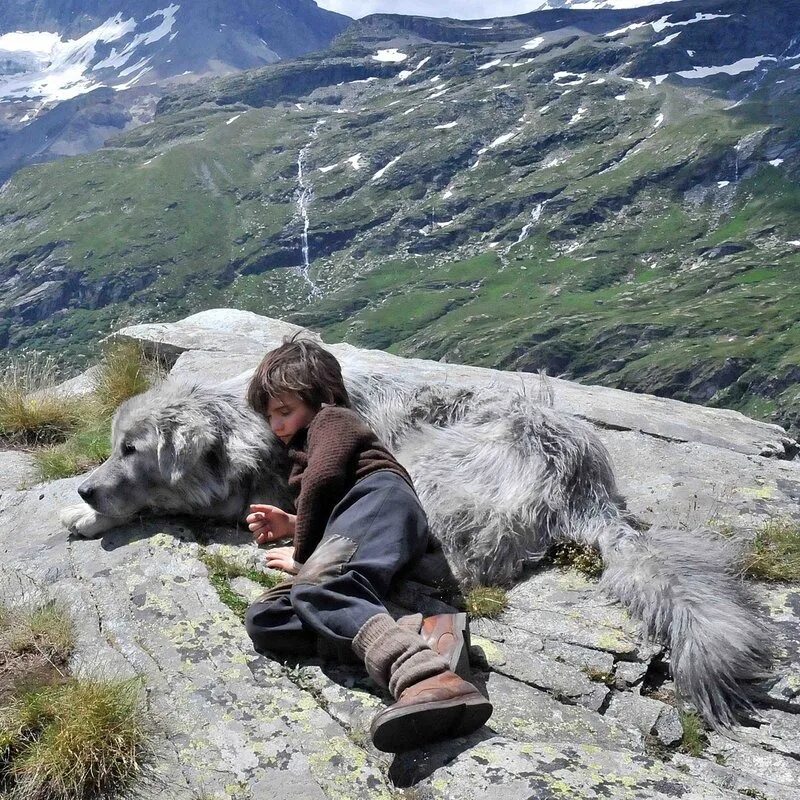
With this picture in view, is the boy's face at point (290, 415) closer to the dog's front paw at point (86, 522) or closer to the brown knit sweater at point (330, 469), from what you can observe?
the brown knit sweater at point (330, 469)

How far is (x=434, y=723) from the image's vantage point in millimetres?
4668

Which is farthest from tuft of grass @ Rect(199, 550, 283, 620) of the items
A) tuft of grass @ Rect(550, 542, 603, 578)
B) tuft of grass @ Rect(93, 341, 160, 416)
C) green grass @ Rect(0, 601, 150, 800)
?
tuft of grass @ Rect(93, 341, 160, 416)

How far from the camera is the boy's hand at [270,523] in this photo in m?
7.75

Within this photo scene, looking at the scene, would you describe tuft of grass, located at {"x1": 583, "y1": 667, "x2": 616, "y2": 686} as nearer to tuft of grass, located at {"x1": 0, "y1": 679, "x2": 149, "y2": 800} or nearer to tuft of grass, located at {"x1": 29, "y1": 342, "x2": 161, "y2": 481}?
tuft of grass, located at {"x1": 0, "y1": 679, "x2": 149, "y2": 800}

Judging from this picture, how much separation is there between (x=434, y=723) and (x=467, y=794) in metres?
0.45

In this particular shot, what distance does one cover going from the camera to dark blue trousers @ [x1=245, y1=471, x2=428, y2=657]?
18.4ft

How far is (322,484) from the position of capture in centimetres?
668

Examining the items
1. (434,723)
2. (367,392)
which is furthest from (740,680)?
(367,392)

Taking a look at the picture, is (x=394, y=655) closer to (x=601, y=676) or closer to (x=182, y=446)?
(x=601, y=676)

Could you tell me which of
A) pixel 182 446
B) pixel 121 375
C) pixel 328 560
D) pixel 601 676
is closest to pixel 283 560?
pixel 328 560

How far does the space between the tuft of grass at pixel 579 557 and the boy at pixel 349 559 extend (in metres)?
1.50

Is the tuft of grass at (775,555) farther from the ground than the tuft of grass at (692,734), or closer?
closer

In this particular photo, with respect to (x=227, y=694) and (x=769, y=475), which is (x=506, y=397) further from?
(x=227, y=694)

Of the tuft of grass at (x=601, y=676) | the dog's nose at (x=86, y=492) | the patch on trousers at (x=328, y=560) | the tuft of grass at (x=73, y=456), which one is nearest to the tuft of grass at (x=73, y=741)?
the patch on trousers at (x=328, y=560)
